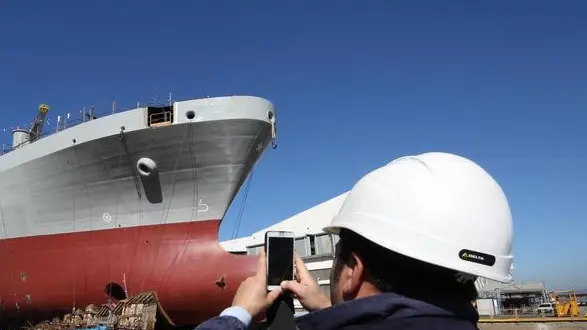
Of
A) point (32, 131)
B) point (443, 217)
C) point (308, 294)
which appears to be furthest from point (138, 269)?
point (443, 217)

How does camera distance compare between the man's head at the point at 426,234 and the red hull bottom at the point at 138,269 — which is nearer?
the man's head at the point at 426,234

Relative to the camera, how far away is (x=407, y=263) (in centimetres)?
137

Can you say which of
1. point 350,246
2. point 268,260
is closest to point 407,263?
point 350,246

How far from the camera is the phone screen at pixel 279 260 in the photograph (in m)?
1.67

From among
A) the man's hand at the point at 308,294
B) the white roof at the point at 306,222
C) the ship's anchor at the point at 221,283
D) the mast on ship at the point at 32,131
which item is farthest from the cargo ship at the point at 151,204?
the white roof at the point at 306,222

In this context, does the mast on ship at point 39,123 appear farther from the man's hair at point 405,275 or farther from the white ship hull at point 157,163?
the man's hair at point 405,275

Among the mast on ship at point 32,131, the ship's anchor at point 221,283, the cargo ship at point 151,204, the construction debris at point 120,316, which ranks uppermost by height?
the mast on ship at point 32,131

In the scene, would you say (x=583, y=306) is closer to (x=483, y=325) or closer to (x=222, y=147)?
(x=483, y=325)

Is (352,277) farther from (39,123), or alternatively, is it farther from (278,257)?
(39,123)

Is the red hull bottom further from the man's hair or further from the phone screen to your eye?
the man's hair

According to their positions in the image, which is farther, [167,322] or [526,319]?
[526,319]

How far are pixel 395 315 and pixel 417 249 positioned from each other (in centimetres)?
23

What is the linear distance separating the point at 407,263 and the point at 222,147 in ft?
37.3

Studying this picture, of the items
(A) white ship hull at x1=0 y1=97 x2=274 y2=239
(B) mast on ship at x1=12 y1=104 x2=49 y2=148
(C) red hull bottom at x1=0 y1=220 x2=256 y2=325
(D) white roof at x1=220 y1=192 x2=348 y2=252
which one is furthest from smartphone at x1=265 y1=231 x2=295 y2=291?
(D) white roof at x1=220 y1=192 x2=348 y2=252
